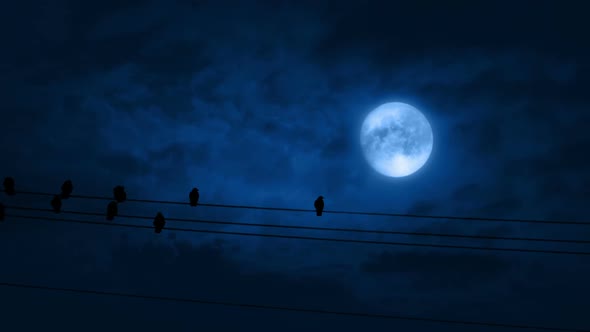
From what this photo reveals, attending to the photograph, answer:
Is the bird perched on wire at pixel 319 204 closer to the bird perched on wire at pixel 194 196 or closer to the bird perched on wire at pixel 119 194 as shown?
the bird perched on wire at pixel 194 196

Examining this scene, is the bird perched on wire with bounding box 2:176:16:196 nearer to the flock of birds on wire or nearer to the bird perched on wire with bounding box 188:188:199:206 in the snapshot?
the flock of birds on wire

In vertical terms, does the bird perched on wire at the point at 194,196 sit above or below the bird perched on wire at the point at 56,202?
above

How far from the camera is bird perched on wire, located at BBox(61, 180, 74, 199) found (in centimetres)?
1722

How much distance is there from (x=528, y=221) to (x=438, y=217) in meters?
2.73

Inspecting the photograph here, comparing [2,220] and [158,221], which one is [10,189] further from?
[158,221]

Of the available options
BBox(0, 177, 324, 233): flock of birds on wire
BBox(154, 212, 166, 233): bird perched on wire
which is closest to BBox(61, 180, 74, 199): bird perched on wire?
BBox(0, 177, 324, 233): flock of birds on wire

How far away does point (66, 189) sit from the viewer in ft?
57.0

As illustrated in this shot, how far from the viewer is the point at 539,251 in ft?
48.2

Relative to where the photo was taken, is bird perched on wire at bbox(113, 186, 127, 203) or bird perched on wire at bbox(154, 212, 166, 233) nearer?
bird perched on wire at bbox(113, 186, 127, 203)

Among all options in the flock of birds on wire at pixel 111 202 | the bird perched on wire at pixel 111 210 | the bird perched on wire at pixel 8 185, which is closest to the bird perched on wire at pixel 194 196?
the flock of birds on wire at pixel 111 202

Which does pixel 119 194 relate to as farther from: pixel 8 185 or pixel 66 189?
pixel 8 185

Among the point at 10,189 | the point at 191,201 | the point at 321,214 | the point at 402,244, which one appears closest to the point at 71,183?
the point at 10,189

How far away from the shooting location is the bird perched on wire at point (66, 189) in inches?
678

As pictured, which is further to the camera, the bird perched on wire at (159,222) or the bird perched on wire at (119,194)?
the bird perched on wire at (159,222)
